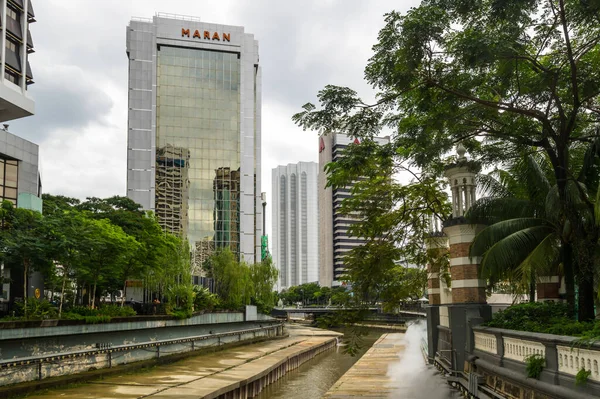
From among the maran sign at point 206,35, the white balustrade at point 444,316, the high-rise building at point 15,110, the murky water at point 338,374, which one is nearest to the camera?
the murky water at point 338,374

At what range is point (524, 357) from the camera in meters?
12.1

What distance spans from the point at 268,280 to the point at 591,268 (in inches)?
2393

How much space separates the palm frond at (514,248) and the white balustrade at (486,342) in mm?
1858

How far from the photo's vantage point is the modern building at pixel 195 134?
315 feet

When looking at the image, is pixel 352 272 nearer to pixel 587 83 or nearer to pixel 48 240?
pixel 587 83

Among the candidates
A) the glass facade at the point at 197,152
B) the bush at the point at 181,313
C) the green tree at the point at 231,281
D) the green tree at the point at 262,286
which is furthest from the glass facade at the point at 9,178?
the glass facade at the point at 197,152

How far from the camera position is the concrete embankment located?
752 inches

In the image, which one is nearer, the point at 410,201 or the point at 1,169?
the point at 410,201

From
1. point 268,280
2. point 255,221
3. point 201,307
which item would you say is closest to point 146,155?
point 255,221

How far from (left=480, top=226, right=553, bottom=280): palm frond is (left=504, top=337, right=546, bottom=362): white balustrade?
2514mm

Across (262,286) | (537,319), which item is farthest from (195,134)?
(537,319)

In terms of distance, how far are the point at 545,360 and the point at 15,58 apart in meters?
38.0

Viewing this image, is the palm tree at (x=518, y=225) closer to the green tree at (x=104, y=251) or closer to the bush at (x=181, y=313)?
the green tree at (x=104, y=251)

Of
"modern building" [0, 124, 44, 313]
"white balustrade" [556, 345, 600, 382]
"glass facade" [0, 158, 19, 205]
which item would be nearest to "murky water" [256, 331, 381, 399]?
"white balustrade" [556, 345, 600, 382]
